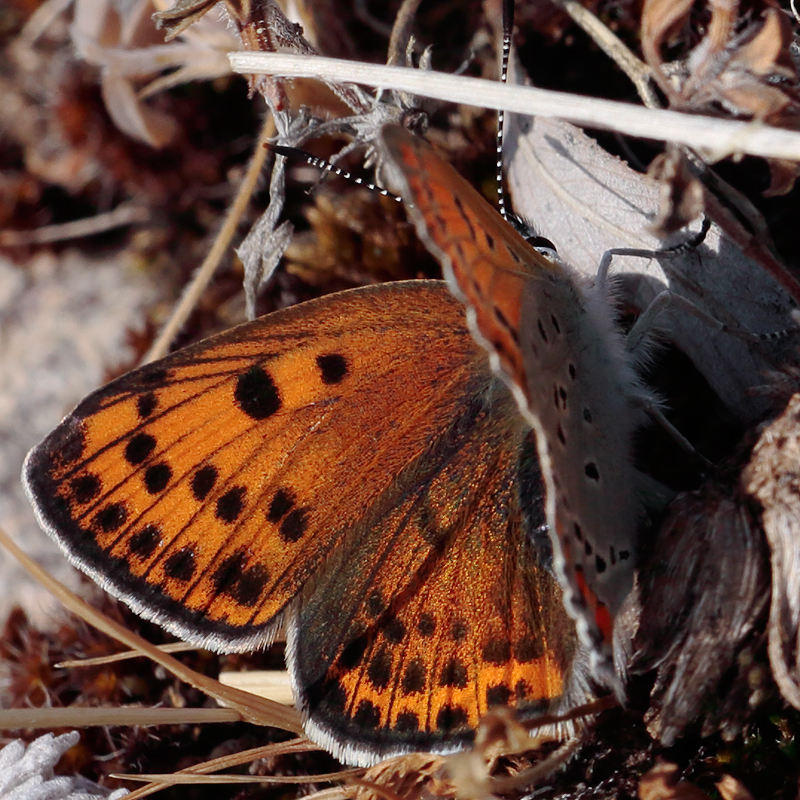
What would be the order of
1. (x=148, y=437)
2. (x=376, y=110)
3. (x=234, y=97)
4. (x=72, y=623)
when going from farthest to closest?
1. (x=234, y=97)
2. (x=72, y=623)
3. (x=376, y=110)
4. (x=148, y=437)

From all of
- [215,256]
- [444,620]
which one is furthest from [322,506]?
[215,256]

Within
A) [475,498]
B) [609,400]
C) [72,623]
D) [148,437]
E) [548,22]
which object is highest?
[548,22]

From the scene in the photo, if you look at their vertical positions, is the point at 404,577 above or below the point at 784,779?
above

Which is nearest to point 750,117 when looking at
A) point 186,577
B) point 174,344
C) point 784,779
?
point 784,779

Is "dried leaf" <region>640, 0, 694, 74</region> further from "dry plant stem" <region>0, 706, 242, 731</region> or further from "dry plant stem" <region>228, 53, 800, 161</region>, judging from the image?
"dry plant stem" <region>0, 706, 242, 731</region>

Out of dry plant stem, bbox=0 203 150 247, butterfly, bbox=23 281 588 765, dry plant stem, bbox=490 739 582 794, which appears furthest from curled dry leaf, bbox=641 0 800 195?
dry plant stem, bbox=0 203 150 247

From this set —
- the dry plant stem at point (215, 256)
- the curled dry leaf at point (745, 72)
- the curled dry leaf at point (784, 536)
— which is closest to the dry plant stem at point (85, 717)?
the dry plant stem at point (215, 256)

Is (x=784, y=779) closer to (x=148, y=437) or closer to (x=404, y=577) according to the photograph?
(x=404, y=577)
